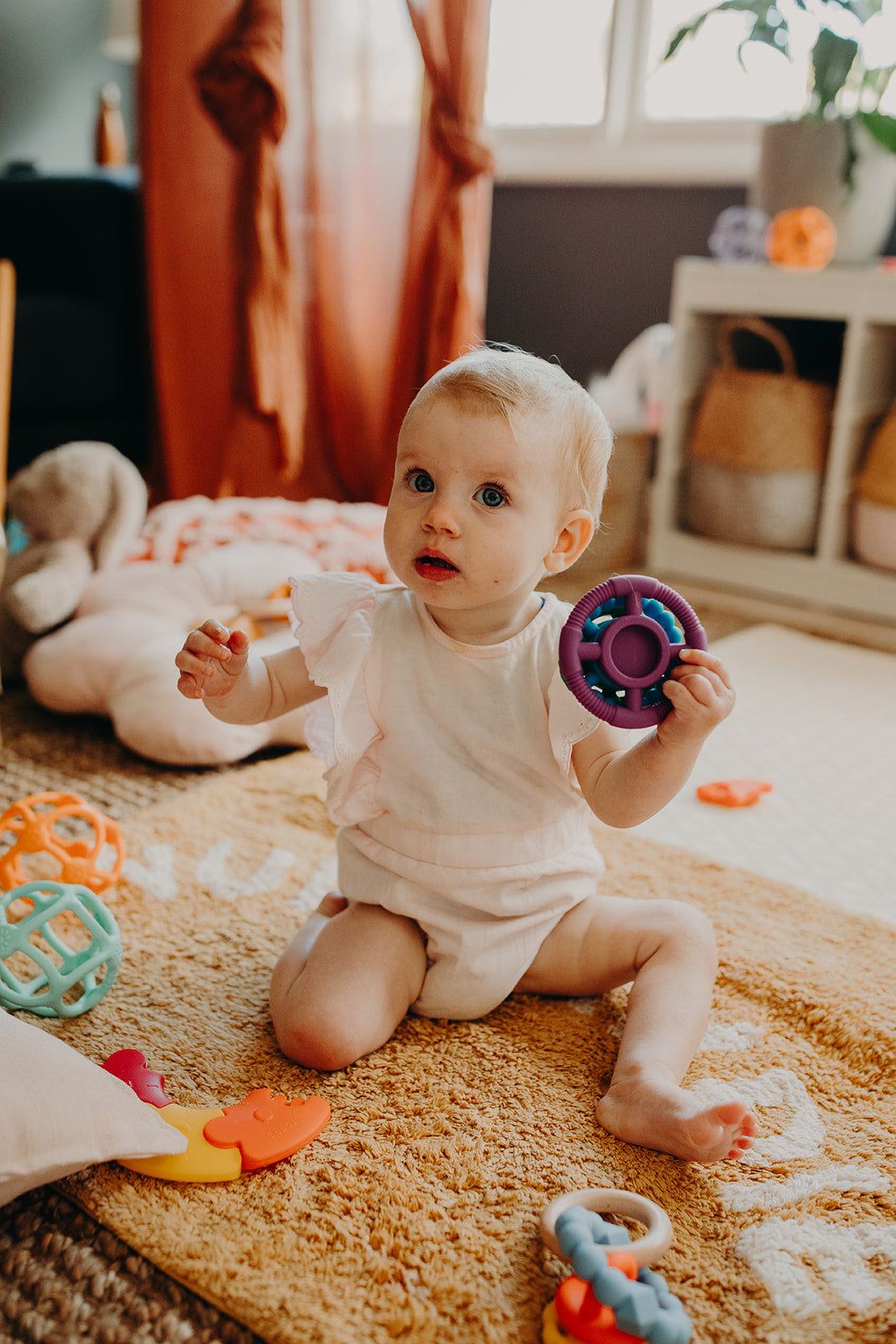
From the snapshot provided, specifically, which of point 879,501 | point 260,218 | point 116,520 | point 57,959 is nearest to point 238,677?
point 57,959

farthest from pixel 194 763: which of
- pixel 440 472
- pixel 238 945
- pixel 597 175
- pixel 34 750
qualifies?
pixel 597 175

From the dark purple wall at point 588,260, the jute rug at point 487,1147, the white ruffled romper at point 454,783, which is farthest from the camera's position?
the dark purple wall at point 588,260

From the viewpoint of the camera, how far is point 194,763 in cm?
130

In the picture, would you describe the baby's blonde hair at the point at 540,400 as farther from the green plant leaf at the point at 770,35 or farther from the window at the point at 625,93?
the window at the point at 625,93

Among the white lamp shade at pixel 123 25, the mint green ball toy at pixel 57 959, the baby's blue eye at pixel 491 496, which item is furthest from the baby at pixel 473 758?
the white lamp shade at pixel 123 25

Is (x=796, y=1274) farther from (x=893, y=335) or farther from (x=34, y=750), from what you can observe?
(x=893, y=335)

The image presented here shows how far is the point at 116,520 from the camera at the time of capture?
154 centimetres

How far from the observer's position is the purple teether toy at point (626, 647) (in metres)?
0.72

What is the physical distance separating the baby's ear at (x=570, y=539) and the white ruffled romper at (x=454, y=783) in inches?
1.7

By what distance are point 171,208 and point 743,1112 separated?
2173 mm

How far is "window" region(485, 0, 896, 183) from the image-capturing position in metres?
2.51

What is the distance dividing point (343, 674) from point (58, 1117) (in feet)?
1.13

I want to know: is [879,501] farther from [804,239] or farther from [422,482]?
[422,482]

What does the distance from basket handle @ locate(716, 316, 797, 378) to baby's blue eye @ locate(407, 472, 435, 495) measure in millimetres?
1477
